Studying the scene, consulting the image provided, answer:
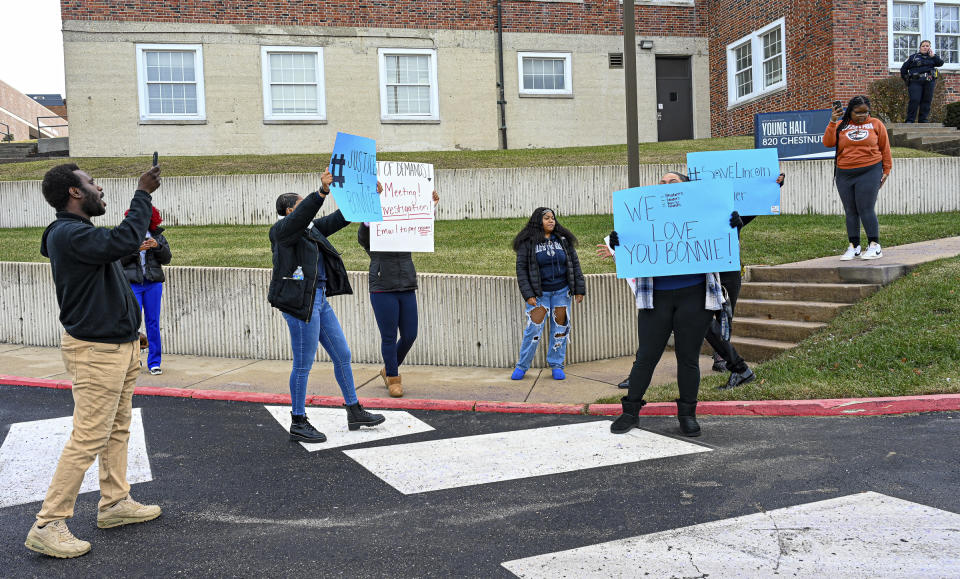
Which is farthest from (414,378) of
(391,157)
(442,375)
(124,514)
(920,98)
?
(920,98)

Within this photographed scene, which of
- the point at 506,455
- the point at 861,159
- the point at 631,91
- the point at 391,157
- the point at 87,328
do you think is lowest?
the point at 506,455

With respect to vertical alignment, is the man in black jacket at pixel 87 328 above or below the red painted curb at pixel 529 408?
above

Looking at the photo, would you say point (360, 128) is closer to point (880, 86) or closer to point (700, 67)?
point (700, 67)

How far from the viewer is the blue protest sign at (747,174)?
278 inches

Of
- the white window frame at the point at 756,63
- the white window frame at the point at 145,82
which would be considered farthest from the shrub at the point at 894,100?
the white window frame at the point at 145,82

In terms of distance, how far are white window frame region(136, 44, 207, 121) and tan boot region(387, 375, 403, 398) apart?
15.6 metres

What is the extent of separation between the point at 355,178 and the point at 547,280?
253 centimetres

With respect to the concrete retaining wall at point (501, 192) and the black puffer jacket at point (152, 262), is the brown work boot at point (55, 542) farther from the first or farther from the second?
the concrete retaining wall at point (501, 192)

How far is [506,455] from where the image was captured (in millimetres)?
5418

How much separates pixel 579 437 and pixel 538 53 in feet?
61.1

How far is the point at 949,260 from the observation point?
8.82m

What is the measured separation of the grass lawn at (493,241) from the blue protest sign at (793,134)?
5.27 feet

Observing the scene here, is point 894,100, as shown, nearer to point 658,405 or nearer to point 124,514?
point 658,405

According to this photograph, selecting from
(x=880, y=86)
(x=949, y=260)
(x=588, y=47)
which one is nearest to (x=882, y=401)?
(x=949, y=260)
